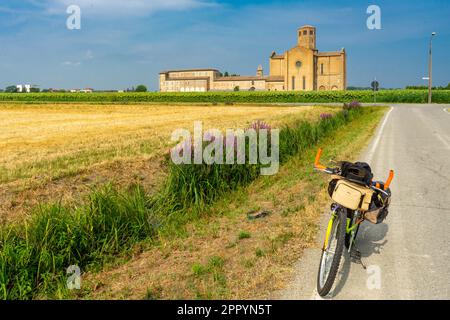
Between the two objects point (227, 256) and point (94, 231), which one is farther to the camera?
point (94, 231)

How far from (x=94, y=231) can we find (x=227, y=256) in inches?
85.3

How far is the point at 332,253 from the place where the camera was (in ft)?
13.0

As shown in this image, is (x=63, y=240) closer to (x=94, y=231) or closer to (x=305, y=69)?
(x=94, y=231)

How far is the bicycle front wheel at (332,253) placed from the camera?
3.80 m

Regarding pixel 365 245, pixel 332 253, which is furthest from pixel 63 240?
pixel 365 245

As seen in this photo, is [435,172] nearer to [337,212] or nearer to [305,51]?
[337,212]

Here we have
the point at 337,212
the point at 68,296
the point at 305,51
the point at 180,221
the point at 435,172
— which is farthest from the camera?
the point at 305,51

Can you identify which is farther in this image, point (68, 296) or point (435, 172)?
point (435, 172)

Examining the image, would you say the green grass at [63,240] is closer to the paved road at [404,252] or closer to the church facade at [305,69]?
the paved road at [404,252]

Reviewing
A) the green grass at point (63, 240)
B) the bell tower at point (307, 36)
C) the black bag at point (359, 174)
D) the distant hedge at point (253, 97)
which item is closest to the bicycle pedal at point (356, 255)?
the black bag at point (359, 174)

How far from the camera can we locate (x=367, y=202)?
392 cm

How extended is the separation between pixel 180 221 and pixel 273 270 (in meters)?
2.86

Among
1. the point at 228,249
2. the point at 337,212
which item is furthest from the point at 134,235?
the point at 337,212

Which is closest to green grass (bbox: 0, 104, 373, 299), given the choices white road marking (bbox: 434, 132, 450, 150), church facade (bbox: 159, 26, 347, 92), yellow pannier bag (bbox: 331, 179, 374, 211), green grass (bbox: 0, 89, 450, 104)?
yellow pannier bag (bbox: 331, 179, 374, 211)
